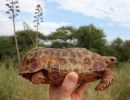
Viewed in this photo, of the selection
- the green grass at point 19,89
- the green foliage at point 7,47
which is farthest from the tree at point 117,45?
the green grass at point 19,89

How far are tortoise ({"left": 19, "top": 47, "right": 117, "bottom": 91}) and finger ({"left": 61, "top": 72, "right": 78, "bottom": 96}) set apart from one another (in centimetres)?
5

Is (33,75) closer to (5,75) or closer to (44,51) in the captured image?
(44,51)

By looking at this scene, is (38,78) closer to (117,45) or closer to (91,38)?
(91,38)

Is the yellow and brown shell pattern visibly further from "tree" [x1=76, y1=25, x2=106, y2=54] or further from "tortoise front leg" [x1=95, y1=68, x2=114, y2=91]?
"tree" [x1=76, y1=25, x2=106, y2=54]

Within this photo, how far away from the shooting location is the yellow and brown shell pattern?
2.08m

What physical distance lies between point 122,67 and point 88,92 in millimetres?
2894

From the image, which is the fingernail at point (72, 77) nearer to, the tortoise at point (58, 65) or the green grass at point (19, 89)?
the tortoise at point (58, 65)

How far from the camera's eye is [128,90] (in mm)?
9094

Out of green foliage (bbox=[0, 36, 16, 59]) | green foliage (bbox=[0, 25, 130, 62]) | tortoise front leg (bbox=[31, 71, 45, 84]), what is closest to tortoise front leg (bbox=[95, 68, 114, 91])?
tortoise front leg (bbox=[31, 71, 45, 84])

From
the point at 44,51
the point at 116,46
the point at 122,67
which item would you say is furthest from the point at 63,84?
the point at 116,46

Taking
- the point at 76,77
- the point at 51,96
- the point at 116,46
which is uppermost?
the point at 76,77

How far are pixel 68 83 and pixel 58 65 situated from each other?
0.11m

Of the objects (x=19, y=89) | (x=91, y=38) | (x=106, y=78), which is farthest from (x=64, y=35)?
(x=106, y=78)

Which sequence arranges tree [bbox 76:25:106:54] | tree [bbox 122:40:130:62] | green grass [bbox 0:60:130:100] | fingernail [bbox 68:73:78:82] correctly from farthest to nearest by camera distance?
1. tree [bbox 76:25:106:54]
2. tree [bbox 122:40:130:62]
3. green grass [bbox 0:60:130:100]
4. fingernail [bbox 68:73:78:82]
